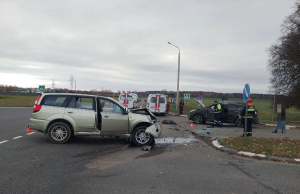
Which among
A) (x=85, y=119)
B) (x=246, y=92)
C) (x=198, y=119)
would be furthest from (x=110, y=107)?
(x=198, y=119)

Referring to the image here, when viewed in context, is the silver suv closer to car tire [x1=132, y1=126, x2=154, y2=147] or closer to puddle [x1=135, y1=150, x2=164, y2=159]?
car tire [x1=132, y1=126, x2=154, y2=147]

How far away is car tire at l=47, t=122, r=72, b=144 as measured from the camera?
8.41 metres

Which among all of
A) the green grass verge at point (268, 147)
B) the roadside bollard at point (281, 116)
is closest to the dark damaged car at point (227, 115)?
the roadside bollard at point (281, 116)

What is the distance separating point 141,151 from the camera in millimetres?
7750

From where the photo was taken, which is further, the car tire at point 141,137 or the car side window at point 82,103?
the car side window at point 82,103

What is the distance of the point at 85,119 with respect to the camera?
A: 8477 millimetres

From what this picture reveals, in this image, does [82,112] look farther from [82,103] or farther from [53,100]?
[53,100]

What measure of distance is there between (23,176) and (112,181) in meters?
1.79

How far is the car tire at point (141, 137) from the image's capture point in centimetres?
855

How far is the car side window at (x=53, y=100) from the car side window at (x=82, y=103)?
31 cm

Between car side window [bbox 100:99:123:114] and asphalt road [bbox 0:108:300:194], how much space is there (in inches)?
46.5

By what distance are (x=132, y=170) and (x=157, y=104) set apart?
17.3 metres

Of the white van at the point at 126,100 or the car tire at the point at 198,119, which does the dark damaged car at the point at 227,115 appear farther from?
the white van at the point at 126,100

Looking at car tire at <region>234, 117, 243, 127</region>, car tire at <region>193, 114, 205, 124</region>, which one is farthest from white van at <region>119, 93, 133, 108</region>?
car tire at <region>234, 117, 243, 127</region>
